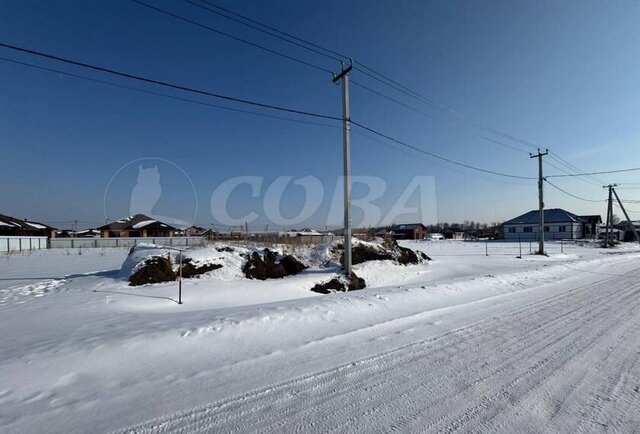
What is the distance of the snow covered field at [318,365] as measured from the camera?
9.27 feet

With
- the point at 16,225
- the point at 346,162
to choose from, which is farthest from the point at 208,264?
the point at 16,225

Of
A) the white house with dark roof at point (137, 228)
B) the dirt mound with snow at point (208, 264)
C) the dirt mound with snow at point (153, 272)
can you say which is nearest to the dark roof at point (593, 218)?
the dirt mound with snow at point (208, 264)

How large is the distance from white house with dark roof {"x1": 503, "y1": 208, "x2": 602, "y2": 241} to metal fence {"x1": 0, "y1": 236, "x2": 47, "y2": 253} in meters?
67.9

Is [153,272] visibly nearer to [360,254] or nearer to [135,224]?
[360,254]

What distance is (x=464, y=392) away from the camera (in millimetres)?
3293

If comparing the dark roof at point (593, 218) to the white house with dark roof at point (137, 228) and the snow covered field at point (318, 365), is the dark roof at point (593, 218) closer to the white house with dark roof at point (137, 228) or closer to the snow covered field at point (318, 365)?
the snow covered field at point (318, 365)

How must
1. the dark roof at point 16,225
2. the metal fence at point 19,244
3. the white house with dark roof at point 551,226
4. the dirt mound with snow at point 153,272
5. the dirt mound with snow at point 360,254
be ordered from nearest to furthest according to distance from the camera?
the dirt mound with snow at point 153,272, the dirt mound with snow at point 360,254, the metal fence at point 19,244, the dark roof at point 16,225, the white house with dark roof at point 551,226

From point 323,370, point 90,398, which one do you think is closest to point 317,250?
point 323,370

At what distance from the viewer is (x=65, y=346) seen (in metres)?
4.10

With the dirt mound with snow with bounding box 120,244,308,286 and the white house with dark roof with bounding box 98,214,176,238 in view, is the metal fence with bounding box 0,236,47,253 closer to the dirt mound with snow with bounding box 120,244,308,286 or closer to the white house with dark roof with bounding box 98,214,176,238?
the white house with dark roof with bounding box 98,214,176,238

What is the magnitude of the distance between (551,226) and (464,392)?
67.1m

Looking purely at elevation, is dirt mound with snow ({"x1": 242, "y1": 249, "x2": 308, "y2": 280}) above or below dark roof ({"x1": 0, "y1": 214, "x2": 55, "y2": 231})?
below

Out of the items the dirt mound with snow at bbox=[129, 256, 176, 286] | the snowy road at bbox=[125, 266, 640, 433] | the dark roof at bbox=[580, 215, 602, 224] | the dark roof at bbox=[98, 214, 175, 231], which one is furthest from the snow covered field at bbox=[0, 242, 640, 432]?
the dark roof at bbox=[580, 215, 602, 224]

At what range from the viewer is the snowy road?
274 cm
